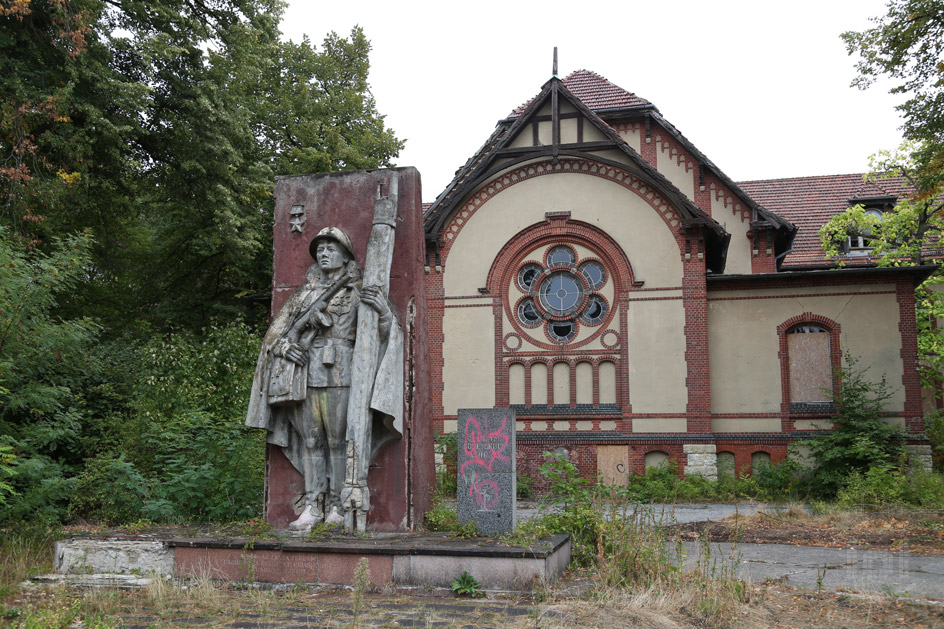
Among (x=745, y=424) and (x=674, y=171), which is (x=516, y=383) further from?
(x=674, y=171)

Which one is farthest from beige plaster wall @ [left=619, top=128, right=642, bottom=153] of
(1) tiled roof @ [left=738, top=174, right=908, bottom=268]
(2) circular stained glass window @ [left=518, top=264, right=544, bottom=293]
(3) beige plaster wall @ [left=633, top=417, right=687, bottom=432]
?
(3) beige plaster wall @ [left=633, top=417, right=687, bottom=432]

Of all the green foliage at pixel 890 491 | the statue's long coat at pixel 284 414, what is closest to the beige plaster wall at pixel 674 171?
the green foliage at pixel 890 491

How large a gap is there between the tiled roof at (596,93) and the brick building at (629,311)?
3.06m

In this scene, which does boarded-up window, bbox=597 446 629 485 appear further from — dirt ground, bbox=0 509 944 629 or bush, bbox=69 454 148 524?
dirt ground, bbox=0 509 944 629

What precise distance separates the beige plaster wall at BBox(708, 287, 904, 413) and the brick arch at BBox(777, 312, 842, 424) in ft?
0.33

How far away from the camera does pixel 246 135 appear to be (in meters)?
17.8

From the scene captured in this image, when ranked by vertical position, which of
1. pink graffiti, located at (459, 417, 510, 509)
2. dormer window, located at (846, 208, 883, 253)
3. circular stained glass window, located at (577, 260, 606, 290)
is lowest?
pink graffiti, located at (459, 417, 510, 509)

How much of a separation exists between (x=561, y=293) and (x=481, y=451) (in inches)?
543

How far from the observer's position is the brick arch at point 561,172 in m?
20.6

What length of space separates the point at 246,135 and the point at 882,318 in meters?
15.7

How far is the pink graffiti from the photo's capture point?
7656mm

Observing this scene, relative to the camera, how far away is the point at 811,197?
91.7 feet

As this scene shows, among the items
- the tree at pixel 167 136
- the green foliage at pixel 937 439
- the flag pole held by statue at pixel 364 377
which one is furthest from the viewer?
the green foliage at pixel 937 439

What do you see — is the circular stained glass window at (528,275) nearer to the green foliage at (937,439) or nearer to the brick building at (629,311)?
the brick building at (629,311)
